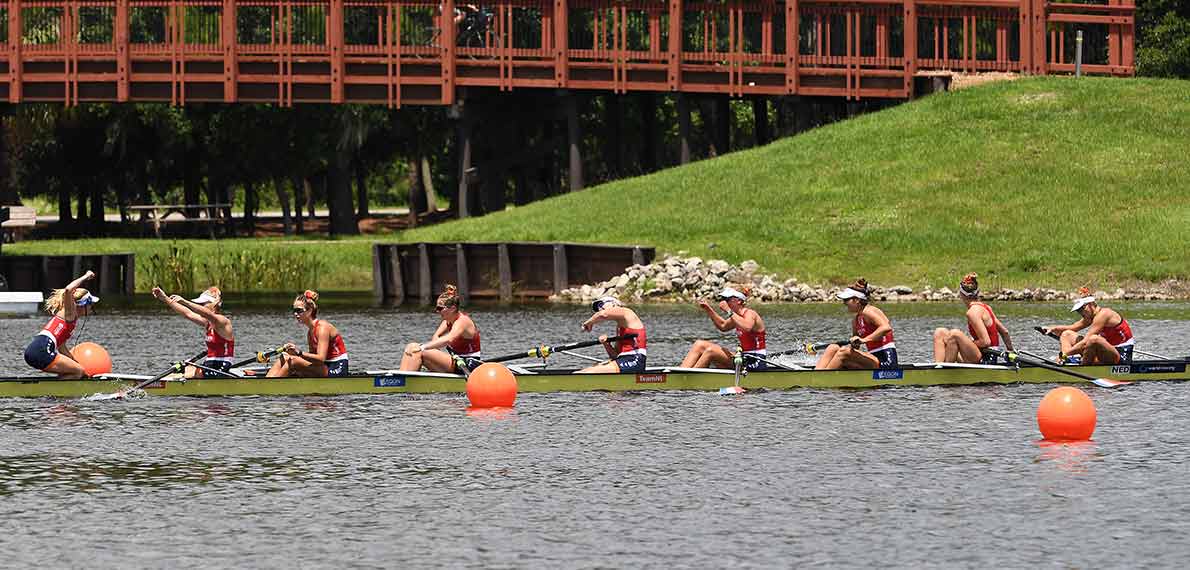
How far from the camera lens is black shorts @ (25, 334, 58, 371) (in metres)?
26.8


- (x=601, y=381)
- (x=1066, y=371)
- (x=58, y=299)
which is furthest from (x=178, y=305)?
(x=1066, y=371)

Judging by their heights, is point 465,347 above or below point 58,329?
below

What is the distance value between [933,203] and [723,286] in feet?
23.7

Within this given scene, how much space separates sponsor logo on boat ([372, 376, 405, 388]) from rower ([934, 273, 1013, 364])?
7.71 meters

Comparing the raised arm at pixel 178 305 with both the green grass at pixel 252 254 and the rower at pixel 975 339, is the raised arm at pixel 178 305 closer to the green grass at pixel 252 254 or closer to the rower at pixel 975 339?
the rower at pixel 975 339

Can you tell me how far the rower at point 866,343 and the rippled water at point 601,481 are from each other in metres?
0.46

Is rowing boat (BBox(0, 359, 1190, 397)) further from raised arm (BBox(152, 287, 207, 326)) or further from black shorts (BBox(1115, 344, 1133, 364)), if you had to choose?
raised arm (BBox(152, 287, 207, 326))

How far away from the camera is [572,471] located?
2098 cm

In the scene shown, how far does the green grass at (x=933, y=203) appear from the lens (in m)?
→ 48.7

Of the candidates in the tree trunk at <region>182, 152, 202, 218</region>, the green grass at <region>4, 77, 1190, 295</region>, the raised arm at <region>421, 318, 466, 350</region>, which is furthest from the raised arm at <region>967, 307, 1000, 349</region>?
the tree trunk at <region>182, 152, 202, 218</region>

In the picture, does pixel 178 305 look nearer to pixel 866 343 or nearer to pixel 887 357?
pixel 866 343

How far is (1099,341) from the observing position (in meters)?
28.4

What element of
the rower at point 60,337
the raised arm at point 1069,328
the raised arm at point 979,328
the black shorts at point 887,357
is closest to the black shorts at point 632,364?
the black shorts at point 887,357

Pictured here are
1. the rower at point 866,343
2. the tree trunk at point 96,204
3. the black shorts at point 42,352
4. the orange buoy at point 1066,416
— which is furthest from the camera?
the tree trunk at point 96,204
